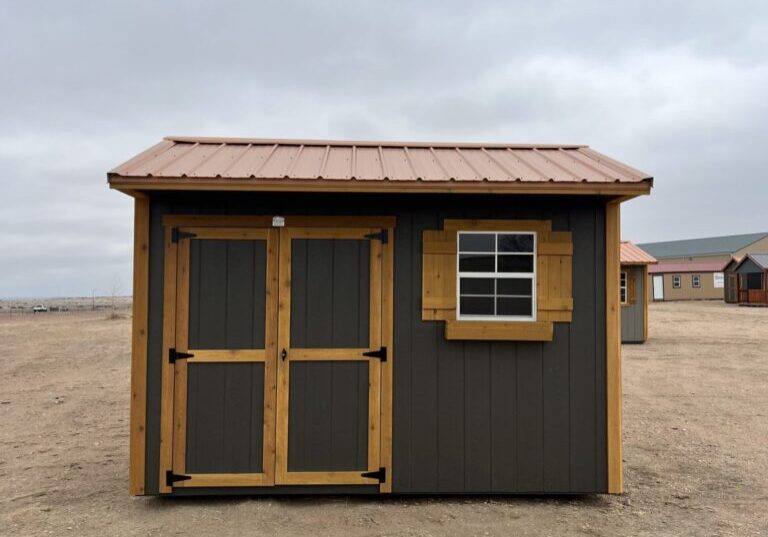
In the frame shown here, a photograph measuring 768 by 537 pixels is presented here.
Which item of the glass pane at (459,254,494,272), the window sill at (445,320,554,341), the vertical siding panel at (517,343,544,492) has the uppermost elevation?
the glass pane at (459,254,494,272)

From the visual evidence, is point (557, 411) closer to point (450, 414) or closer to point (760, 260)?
point (450, 414)

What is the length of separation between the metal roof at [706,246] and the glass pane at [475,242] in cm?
5303

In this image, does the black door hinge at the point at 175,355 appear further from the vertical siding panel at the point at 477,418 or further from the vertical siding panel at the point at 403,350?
Result: the vertical siding panel at the point at 477,418

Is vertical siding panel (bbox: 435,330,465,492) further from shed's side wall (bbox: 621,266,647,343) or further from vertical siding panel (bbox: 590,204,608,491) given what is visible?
shed's side wall (bbox: 621,266,647,343)

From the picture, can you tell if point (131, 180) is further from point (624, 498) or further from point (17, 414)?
point (17, 414)

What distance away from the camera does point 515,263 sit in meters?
4.66

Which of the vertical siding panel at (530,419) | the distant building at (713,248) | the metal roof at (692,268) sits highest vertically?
the distant building at (713,248)

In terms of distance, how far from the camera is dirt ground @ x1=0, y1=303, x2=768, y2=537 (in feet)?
13.6

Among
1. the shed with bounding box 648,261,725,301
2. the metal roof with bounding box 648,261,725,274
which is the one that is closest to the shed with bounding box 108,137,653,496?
the shed with bounding box 648,261,725,301

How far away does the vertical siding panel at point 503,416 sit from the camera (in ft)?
15.1

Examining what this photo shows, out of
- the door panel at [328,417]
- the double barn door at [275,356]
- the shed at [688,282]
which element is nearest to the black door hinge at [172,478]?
the double barn door at [275,356]

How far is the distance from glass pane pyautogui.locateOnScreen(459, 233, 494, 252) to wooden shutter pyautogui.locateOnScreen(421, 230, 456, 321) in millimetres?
109

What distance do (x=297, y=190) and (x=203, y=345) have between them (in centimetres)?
160

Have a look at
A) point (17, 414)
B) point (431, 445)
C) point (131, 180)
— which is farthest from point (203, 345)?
point (17, 414)
